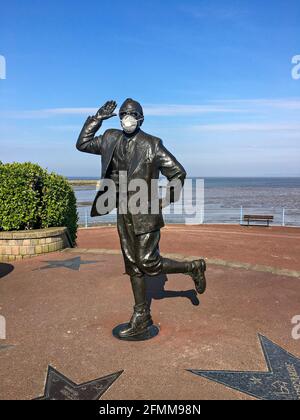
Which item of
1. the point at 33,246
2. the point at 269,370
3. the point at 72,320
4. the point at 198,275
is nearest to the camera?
the point at 269,370

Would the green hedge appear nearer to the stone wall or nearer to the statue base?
the stone wall

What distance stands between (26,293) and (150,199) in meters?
2.78

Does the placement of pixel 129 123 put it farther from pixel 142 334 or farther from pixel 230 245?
pixel 230 245

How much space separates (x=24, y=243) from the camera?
759 centimetres

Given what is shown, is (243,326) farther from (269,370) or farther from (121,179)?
(121,179)

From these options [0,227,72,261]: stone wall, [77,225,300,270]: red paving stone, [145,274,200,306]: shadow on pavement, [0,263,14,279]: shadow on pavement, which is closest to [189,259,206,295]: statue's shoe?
[145,274,200,306]: shadow on pavement

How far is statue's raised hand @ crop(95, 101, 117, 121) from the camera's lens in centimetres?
391

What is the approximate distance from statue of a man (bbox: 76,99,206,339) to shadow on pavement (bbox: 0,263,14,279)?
3.27m

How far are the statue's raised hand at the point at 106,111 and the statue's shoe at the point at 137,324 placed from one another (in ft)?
6.77

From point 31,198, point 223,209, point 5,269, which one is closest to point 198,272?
point 5,269

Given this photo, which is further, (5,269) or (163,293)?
(5,269)

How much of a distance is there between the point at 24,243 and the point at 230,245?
712cm
